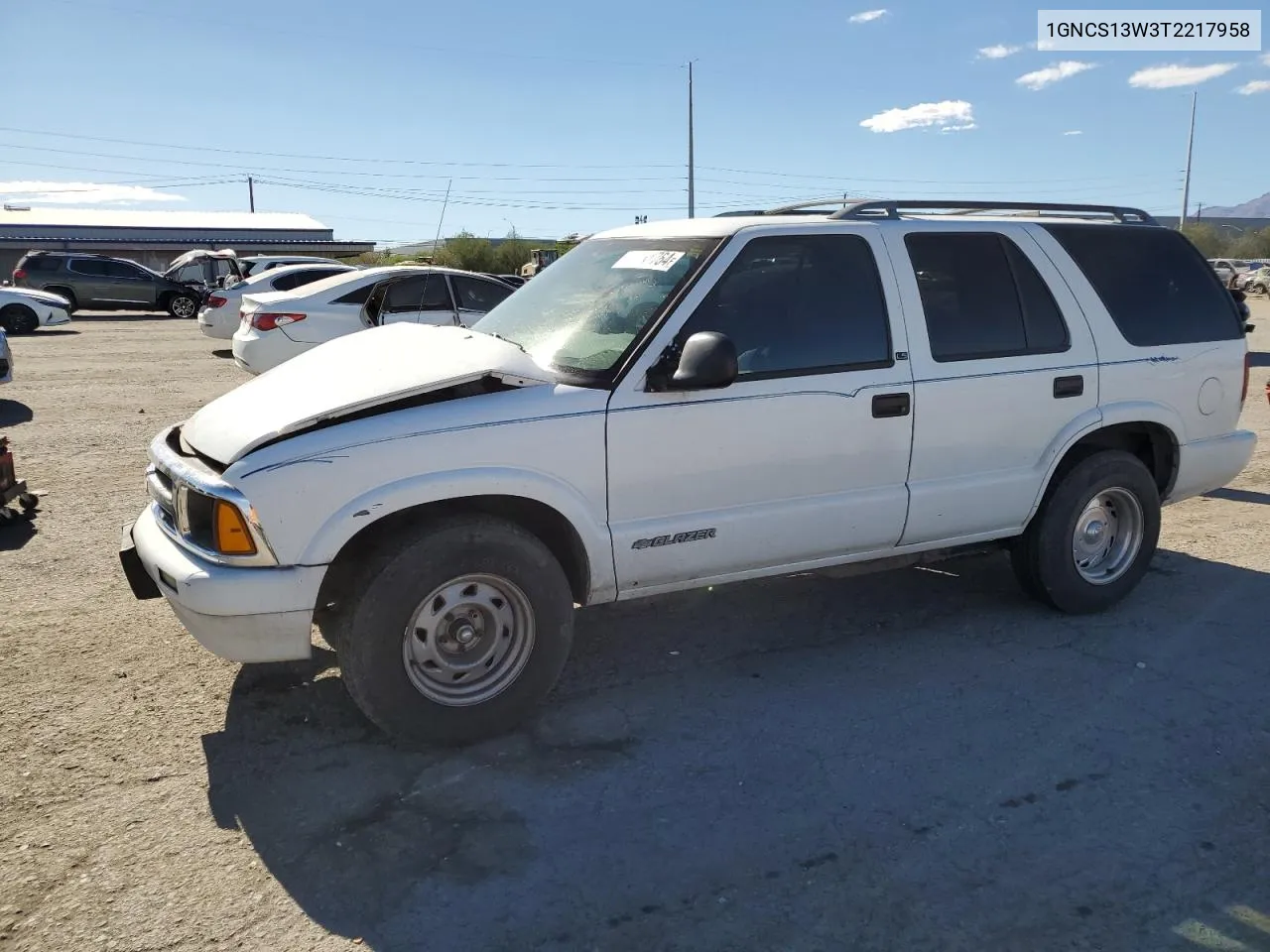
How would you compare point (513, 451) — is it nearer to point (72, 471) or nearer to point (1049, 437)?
point (1049, 437)

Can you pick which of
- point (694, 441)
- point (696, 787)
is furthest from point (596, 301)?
point (696, 787)

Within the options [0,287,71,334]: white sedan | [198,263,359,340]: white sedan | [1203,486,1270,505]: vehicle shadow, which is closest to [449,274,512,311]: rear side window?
[198,263,359,340]: white sedan

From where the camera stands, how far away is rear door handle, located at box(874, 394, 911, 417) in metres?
4.45

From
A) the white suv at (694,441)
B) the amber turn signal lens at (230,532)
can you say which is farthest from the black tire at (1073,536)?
the amber turn signal lens at (230,532)

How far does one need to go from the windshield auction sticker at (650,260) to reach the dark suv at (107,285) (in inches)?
1081

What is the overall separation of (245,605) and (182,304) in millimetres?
28261

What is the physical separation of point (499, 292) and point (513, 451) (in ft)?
27.6

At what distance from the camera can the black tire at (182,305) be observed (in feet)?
94.4

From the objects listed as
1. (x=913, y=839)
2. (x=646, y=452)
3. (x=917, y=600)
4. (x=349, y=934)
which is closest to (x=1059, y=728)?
(x=913, y=839)

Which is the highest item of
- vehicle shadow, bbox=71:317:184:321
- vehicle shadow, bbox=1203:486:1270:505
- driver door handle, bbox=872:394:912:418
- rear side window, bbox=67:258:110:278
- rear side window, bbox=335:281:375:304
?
rear side window, bbox=67:258:110:278

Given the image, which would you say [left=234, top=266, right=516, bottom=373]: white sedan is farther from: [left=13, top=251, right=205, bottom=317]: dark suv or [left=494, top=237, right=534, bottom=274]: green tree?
[left=494, top=237, right=534, bottom=274]: green tree

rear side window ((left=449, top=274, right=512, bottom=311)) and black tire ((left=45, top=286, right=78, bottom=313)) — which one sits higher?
black tire ((left=45, top=286, right=78, bottom=313))

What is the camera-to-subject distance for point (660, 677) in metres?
4.50

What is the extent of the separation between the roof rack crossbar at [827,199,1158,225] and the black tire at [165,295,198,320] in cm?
2763
